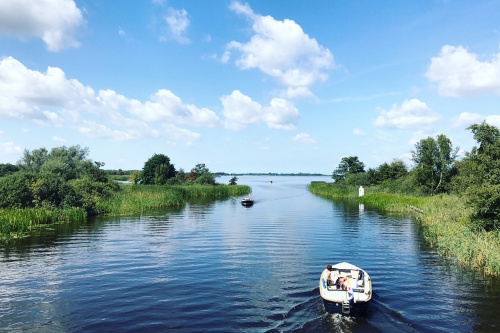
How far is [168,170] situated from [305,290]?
11107 centimetres

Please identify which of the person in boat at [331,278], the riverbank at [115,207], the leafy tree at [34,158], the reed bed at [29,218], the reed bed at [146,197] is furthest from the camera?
the leafy tree at [34,158]

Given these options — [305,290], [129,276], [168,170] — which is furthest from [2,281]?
[168,170]

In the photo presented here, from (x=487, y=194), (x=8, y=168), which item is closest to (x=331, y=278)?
(x=487, y=194)

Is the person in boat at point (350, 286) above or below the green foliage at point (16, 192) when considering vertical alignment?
below

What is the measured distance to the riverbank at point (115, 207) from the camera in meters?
38.6

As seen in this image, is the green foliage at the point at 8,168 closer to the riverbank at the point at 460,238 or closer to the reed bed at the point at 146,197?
the reed bed at the point at 146,197

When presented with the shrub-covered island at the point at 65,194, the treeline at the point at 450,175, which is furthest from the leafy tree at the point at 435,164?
the shrub-covered island at the point at 65,194

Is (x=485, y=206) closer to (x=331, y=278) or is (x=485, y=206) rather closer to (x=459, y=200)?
(x=331, y=278)

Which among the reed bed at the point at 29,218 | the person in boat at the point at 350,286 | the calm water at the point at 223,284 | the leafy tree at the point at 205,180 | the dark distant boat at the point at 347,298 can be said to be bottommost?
the calm water at the point at 223,284

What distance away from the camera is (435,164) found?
8194cm

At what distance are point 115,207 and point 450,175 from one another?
7444cm

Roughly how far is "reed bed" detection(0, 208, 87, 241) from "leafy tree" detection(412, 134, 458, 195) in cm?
7198

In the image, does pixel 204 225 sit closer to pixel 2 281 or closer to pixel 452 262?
pixel 2 281

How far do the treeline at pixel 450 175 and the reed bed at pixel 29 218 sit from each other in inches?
1770
